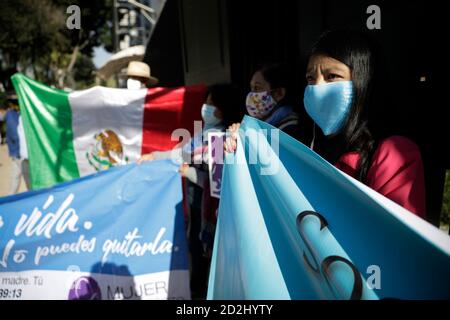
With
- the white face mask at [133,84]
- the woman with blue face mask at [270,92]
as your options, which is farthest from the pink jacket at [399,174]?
the white face mask at [133,84]

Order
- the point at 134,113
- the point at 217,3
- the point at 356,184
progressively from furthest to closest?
1. the point at 217,3
2. the point at 134,113
3. the point at 356,184

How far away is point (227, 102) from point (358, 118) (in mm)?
1834

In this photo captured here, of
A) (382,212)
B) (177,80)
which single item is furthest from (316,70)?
(177,80)

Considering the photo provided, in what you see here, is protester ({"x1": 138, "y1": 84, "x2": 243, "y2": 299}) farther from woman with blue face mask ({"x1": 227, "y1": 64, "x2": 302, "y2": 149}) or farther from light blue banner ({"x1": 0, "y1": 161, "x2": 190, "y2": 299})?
woman with blue face mask ({"x1": 227, "y1": 64, "x2": 302, "y2": 149})

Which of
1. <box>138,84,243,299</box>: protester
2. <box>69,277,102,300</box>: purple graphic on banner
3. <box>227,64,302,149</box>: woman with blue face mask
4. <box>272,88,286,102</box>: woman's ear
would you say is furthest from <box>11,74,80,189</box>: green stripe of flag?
<box>272,88,286,102</box>: woman's ear

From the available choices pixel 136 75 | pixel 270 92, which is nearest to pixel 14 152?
pixel 136 75

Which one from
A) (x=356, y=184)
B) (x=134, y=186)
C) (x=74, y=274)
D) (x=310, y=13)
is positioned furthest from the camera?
(x=310, y=13)

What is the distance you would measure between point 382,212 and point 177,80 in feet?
34.8

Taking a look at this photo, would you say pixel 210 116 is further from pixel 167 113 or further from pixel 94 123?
pixel 94 123

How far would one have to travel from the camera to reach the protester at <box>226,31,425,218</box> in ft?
4.34

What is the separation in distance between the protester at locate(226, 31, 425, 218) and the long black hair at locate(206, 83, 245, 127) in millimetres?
1582

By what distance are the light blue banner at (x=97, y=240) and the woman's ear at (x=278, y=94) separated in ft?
3.07
